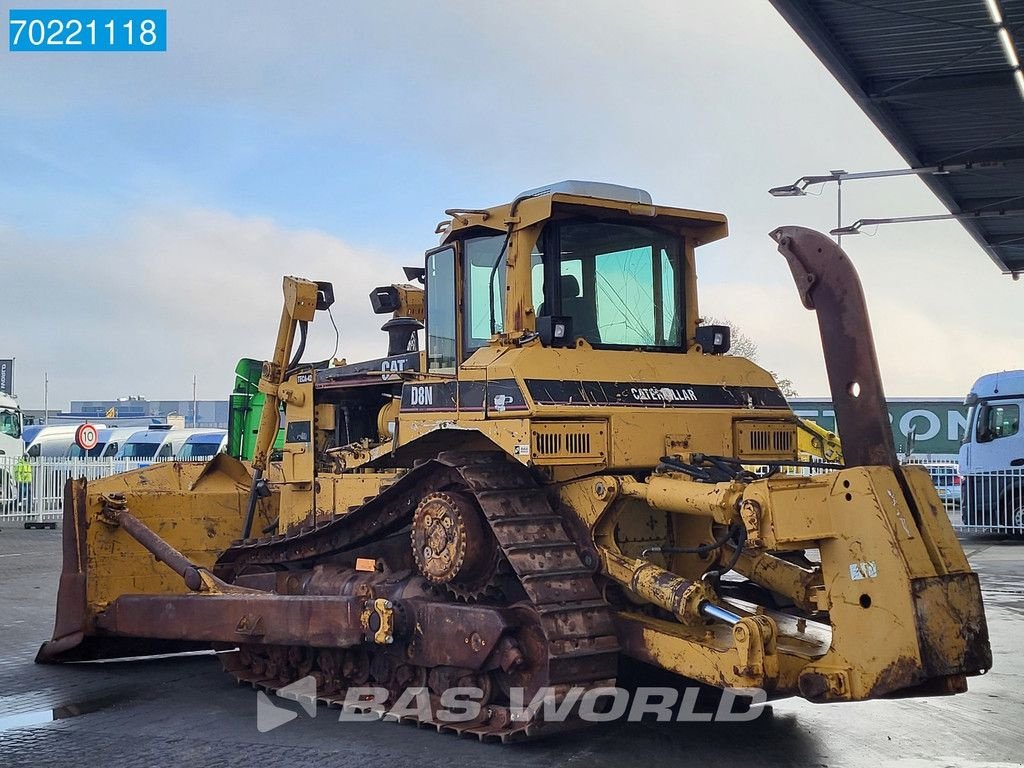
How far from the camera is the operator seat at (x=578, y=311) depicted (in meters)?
7.99

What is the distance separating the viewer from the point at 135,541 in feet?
32.3

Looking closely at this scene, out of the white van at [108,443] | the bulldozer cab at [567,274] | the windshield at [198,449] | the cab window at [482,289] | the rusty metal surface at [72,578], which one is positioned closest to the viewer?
the bulldozer cab at [567,274]

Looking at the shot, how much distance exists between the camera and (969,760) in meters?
6.76

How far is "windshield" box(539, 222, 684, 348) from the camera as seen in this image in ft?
26.2

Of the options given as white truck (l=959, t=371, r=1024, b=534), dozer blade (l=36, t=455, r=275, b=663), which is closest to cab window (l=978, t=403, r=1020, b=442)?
white truck (l=959, t=371, r=1024, b=534)

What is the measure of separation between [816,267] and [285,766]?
4.21m

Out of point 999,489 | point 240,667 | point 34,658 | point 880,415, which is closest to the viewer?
point 880,415

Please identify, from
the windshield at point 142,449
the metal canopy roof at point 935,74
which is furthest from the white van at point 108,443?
the metal canopy roof at point 935,74

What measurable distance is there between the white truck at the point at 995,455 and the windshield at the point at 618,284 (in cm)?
1603

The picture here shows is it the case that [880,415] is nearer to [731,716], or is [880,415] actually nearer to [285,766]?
[731,716]

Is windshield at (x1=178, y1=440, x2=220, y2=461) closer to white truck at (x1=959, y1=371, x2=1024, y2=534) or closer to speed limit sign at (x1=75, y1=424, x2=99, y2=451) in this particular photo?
speed limit sign at (x1=75, y1=424, x2=99, y2=451)

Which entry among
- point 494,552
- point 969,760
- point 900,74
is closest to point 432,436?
point 494,552

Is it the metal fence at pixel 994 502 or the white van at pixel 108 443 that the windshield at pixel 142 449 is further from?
the metal fence at pixel 994 502
